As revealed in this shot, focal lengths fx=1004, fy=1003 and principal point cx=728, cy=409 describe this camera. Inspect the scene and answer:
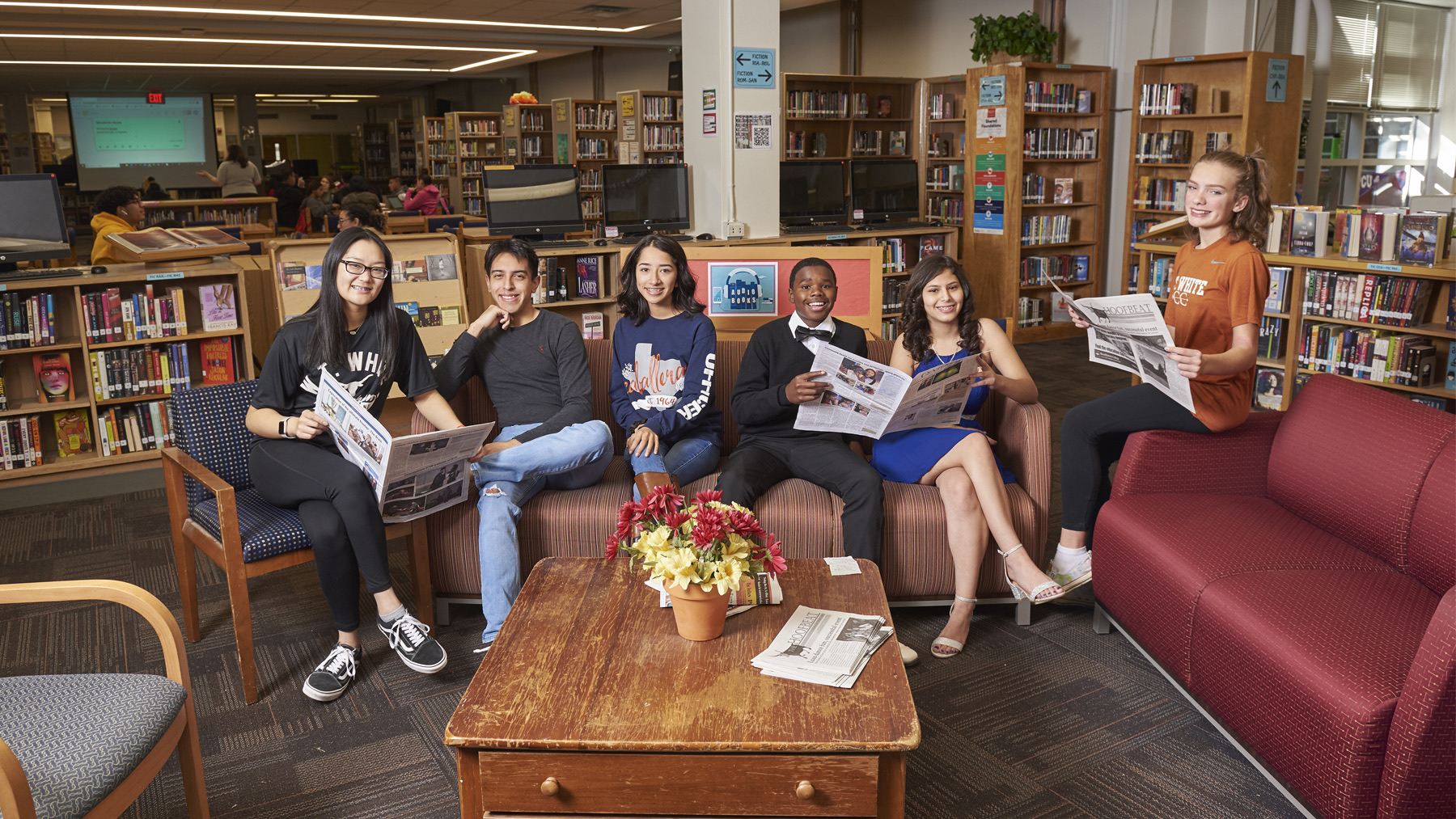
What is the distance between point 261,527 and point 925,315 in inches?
76.9

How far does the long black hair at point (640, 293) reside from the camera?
10.5 ft

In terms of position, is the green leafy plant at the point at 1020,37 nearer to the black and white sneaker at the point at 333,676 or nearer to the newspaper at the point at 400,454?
the newspaper at the point at 400,454

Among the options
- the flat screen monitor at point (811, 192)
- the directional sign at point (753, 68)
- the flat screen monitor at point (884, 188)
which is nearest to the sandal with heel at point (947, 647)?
the directional sign at point (753, 68)

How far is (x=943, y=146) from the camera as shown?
8633mm

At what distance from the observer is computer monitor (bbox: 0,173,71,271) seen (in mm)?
4340

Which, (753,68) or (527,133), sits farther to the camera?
(527,133)

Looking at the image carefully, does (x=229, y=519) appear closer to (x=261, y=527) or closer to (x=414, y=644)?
(x=261, y=527)

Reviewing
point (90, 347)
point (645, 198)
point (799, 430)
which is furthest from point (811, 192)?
point (90, 347)

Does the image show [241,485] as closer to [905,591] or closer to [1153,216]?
[905,591]

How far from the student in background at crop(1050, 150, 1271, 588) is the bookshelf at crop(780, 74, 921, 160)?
5.86 m

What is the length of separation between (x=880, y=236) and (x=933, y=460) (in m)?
4.02

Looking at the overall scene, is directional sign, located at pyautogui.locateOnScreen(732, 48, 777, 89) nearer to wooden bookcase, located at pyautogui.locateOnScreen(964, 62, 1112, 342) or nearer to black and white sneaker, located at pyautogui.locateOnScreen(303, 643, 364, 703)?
wooden bookcase, located at pyautogui.locateOnScreen(964, 62, 1112, 342)

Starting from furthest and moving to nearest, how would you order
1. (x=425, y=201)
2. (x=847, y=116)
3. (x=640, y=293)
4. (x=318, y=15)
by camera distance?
(x=318, y=15), (x=425, y=201), (x=847, y=116), (x=640, y=293)

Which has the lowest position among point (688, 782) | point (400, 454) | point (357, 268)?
point (688, 782)
